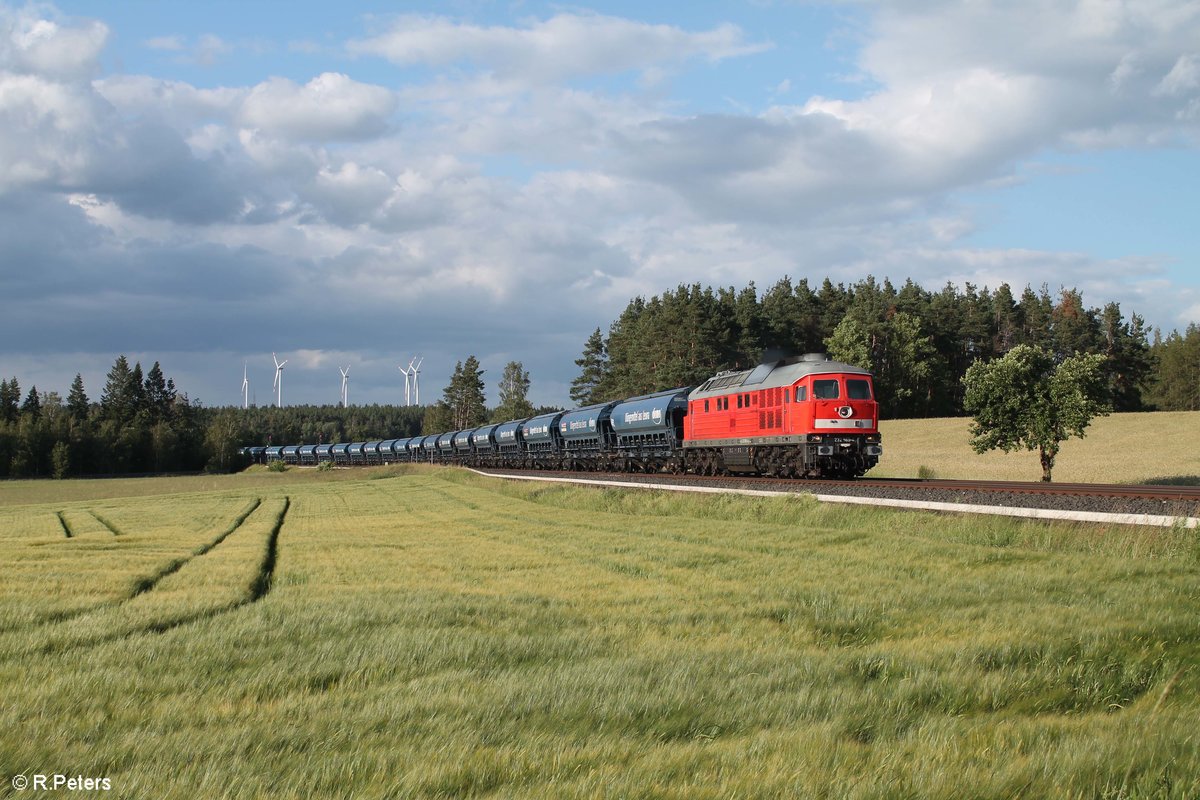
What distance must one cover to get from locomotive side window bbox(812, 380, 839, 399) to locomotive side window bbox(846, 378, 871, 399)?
0.56 m

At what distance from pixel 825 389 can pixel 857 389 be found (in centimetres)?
148

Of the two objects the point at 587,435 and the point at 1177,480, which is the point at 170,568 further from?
the point at 1177,480

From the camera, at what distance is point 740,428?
131 feet

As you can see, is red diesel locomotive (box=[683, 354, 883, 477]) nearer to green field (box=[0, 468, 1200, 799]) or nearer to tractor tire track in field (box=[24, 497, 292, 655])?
green field (box=[0, 468, 1200, 799])

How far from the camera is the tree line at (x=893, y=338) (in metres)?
110

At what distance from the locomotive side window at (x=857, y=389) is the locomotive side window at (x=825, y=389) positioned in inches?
22.0

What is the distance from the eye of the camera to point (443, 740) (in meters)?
6.40

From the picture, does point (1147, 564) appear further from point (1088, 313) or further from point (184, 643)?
point (1088, 313)

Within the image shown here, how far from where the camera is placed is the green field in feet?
19.1

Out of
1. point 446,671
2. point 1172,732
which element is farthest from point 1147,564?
point 446,671

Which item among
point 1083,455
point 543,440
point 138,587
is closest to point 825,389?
point 138,587

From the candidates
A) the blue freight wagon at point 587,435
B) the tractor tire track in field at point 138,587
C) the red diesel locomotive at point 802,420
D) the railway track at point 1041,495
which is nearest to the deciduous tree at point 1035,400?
the red diesel locomotive at point 802,420

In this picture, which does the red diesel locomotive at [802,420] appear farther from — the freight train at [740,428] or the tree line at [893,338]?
the tree line at [893,338]

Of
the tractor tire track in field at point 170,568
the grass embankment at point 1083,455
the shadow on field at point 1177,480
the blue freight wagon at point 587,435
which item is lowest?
the shadow on field at point 1177,480
